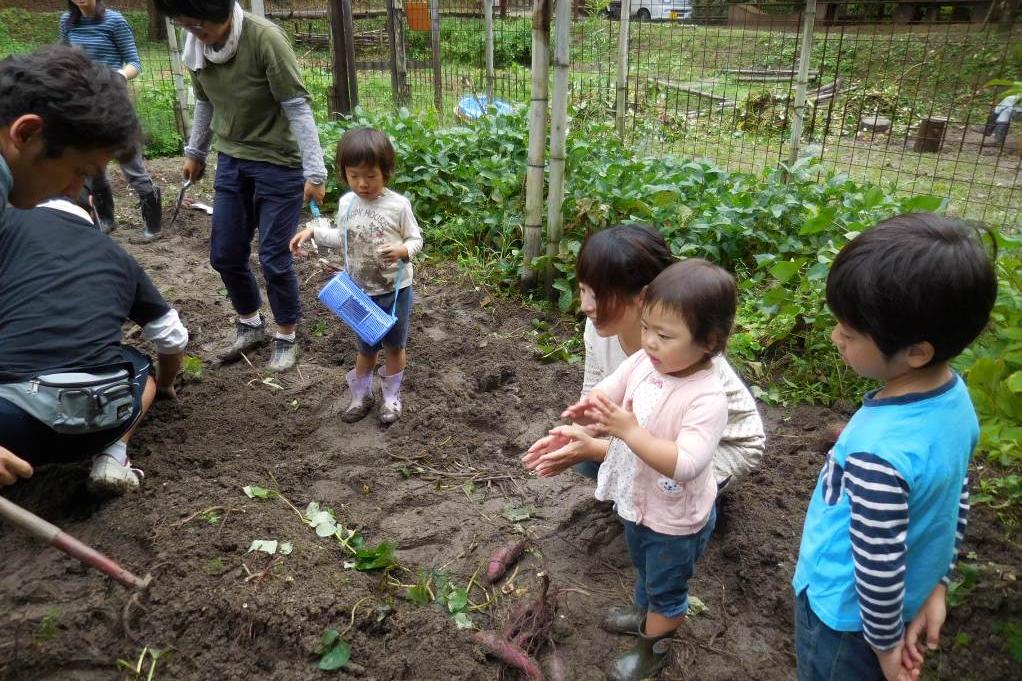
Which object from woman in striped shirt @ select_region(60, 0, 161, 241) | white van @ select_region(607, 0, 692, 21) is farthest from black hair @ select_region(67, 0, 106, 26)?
white van @ select_region(607, 0, 692, 21)

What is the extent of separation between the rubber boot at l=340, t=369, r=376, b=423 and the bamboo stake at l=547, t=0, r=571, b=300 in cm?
148

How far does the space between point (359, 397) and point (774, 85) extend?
9501 millimetres

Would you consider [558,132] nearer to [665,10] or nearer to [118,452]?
[118,452]

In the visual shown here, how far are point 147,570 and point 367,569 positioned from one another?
72 centimetres

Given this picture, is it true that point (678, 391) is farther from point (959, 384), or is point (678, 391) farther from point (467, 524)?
point (467, 524)

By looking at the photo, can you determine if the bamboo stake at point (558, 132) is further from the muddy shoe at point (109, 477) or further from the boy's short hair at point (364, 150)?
the muddy shoe at point (109, 477)

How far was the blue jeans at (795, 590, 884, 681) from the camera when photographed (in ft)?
4.77

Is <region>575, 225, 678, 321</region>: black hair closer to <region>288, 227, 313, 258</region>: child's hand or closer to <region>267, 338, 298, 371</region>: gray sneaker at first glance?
<region>288, 227, 313, 258</region>: child's hand

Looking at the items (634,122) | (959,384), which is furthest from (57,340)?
(634,122)

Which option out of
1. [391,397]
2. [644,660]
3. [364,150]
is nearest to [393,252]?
[364,150]

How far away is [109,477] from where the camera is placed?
267cm

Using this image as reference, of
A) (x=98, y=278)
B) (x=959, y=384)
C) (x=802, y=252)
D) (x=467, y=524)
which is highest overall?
(x=959, y=384)

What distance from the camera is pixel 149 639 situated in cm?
220

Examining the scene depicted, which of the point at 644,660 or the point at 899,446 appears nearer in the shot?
the point at 899,446
